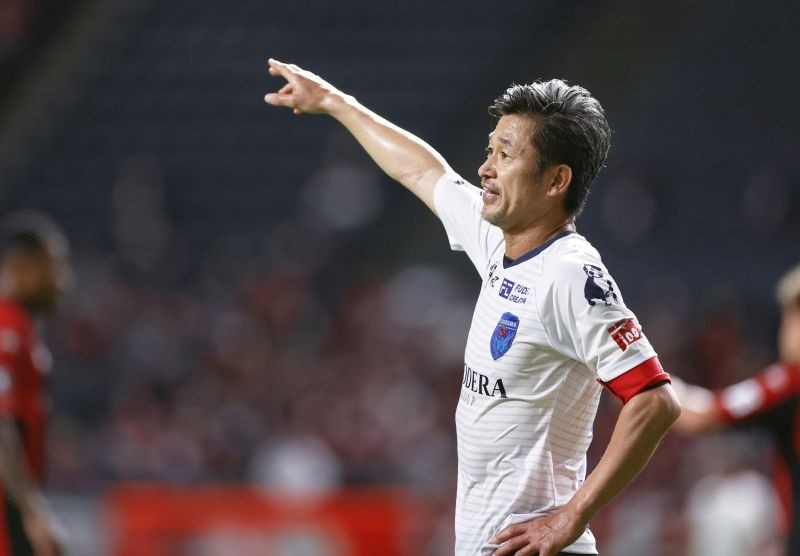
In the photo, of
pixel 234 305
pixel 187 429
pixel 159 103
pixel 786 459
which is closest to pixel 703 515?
pixel 786 459

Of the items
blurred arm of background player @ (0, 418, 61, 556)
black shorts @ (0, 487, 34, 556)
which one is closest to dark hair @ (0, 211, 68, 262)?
blurred arm of background player @ (0, 418, 61, 556)

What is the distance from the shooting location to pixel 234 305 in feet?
43.5

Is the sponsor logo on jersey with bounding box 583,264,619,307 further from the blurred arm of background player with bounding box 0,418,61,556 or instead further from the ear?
the blurred arm of background player with bounding box 0,418,61,556

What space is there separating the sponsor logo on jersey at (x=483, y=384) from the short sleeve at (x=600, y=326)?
249 mm

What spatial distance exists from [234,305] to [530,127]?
9.76 metres

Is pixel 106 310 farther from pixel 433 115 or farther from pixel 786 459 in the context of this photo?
pixel 786 459

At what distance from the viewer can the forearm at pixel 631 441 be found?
338cm

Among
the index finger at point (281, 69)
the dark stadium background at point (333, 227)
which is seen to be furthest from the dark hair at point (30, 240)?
the dark stadium background at point (333, 227)

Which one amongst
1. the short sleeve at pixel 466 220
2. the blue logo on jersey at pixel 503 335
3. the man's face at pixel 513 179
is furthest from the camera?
the short sleeve at pixel 466 220

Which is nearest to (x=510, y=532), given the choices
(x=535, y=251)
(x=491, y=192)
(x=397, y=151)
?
(x=535, y=251)

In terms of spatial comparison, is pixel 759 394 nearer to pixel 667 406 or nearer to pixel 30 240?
pixel 667 406

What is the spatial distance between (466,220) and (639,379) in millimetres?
1003

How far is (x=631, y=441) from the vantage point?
11.1 ft

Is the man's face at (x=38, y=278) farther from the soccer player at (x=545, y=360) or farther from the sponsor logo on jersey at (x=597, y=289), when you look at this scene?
the sponsor logo on jersey at (x=597, y=289)
